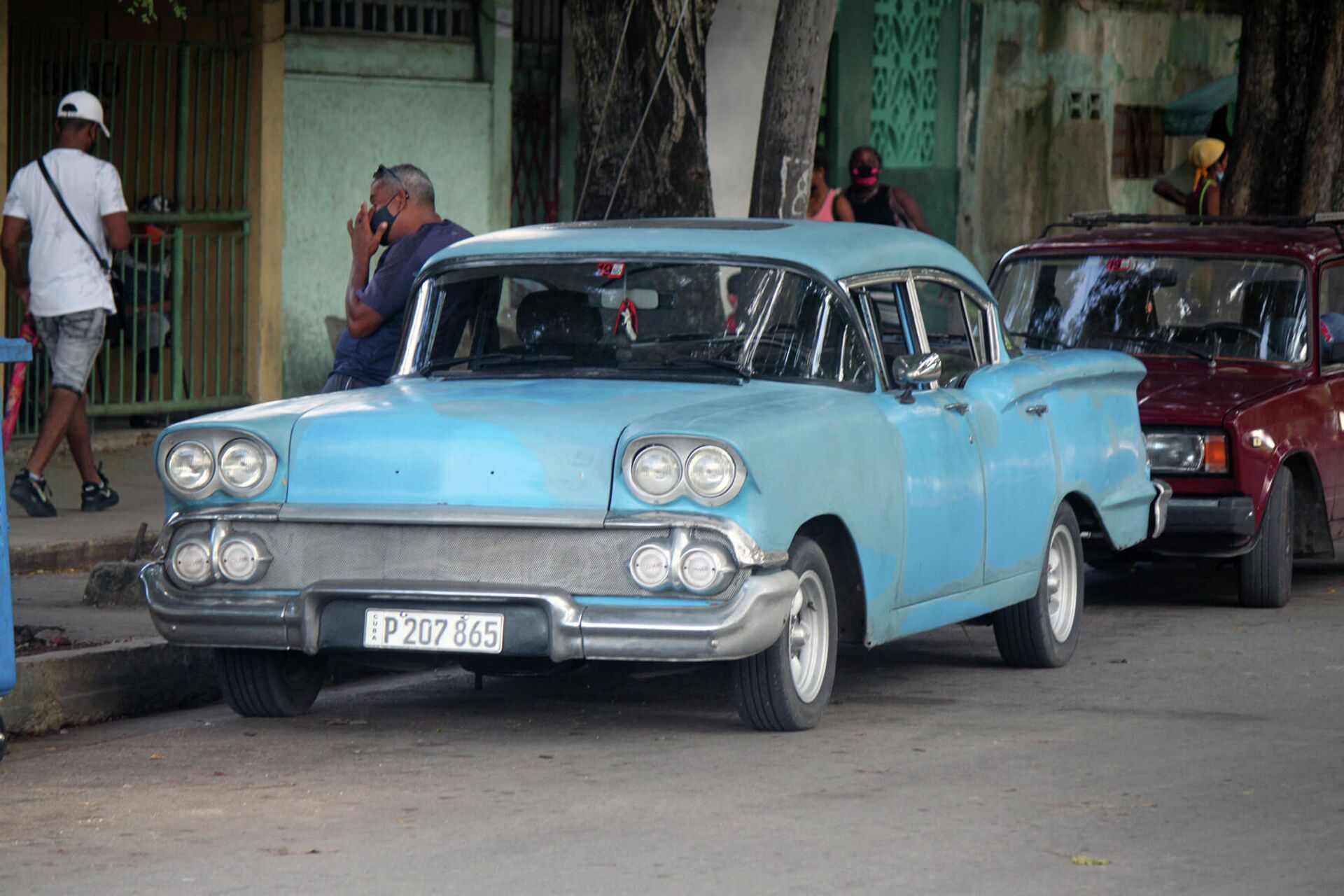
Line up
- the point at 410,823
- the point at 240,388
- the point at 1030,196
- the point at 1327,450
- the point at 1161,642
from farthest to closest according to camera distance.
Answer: the point at 1030,196 < the point at 240,388 < the point at 1327,450 < the point at 1161,642 < the point at 410,823

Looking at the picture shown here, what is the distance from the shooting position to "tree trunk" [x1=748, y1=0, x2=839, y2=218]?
1223cm

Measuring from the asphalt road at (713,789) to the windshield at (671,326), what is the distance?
3.61 feet

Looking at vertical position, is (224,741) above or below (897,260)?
below

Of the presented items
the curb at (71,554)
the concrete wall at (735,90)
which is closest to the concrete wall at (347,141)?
the concrete wall at (735,90)

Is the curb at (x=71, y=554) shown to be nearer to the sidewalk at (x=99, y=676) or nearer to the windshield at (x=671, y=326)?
the sidewalk at (x=99, y=676)

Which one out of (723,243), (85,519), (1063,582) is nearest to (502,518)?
(723,243)

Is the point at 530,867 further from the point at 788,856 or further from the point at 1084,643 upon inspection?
the point at 1084,643

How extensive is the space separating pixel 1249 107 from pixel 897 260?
27.2 feet

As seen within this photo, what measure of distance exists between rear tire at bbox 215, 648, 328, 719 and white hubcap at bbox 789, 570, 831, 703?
5.07ft

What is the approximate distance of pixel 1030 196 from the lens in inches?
942

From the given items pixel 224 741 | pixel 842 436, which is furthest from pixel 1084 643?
pixel 224 741

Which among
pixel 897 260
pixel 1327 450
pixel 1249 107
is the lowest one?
pixel 1327 450

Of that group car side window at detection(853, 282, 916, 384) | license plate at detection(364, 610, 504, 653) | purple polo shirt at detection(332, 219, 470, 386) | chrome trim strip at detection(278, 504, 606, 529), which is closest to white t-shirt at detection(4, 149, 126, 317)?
purple polo shirt at detection(332, 219, 470, 386)

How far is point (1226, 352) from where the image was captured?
10484 mm
